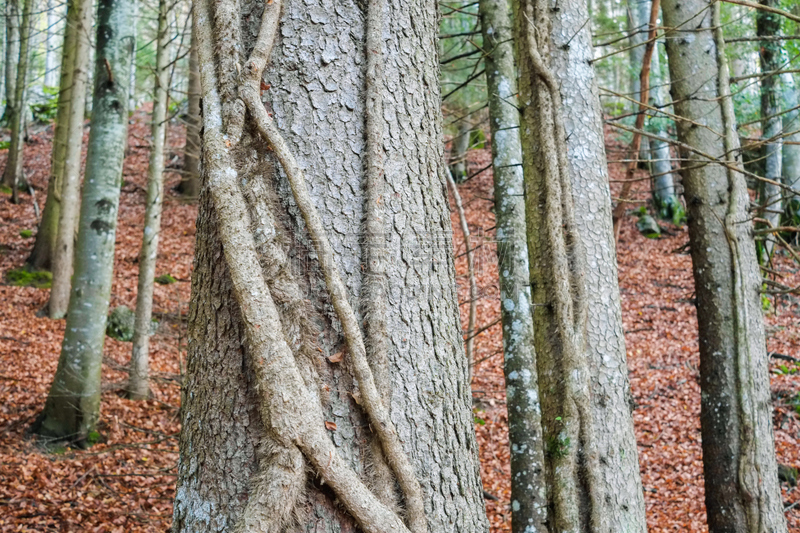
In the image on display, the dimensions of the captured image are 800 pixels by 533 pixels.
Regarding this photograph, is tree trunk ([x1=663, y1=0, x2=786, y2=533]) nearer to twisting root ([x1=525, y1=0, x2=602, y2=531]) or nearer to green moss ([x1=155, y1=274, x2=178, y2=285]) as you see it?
twisting root ([x1=525, y1=0, x2=602, y2=531])

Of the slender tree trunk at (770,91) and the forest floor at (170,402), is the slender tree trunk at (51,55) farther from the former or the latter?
the slender tree trunk at (770,91)

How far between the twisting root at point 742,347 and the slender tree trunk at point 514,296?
4.49 ft

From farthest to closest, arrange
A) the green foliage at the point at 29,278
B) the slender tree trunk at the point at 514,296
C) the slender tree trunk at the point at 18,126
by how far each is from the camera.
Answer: the slender tree trunk at the point at 18,126 → the green foliage at the point at 29,278 → the slender tree trunk at the point at 514,296

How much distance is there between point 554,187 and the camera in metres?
2.96

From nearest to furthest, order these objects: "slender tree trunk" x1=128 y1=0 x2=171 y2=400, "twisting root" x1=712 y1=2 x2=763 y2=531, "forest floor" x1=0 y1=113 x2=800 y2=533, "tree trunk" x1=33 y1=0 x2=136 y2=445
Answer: "twisting root" x1=712 y1=2 x2=763 y2=531
"forest floor" x1=0 y1=113 x2=800 y2=533
"tree trunk" x1=33 y1=0 x2=136 y2=445
"slender tree trunk" x1=128 y1=0 x2=171 y2=400

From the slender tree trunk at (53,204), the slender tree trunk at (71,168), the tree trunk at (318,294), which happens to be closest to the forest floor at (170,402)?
the slender tree trunk at (71,168)

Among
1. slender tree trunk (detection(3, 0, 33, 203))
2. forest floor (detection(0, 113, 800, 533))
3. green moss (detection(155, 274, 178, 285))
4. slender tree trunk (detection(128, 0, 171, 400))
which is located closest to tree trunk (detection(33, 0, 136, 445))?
forest floor (detection(0, 113, 800, 533))

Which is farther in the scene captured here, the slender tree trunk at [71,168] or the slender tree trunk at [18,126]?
the slender tree trunk at [18,126]

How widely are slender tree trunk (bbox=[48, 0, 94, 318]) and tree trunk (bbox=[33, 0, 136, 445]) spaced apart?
6.25 ft

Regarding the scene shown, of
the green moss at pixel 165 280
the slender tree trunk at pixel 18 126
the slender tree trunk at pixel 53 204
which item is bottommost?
the green moss at pixel 165 280

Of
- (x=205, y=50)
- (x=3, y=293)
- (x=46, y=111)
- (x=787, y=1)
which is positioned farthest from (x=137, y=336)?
(x=46, y=111)

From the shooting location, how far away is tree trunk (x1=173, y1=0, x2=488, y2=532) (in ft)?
4.53

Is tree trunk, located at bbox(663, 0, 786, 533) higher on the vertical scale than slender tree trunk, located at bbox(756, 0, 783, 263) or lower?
lower

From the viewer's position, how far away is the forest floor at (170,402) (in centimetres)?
502
